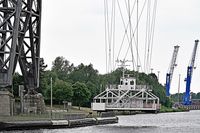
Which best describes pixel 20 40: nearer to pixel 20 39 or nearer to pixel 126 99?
pixel 20 39

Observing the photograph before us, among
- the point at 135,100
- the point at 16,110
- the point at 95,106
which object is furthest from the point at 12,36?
the point at 135,100

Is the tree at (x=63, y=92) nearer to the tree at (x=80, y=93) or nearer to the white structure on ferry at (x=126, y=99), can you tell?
the tree at (x=80, y=93)

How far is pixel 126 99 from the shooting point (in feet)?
456

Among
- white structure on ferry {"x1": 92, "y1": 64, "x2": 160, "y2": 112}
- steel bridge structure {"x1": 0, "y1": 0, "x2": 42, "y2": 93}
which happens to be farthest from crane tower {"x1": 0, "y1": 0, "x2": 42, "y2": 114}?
white structure on ferry {"x1": 92, "y1": 64, "x2": 160, "y2": 112}

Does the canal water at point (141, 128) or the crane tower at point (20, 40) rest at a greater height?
the crane tower at point (20, 40)

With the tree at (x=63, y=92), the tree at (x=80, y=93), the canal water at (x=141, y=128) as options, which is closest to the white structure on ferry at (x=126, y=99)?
the tree at (x=80, y=93)

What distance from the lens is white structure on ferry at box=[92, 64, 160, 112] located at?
136000 millimetres

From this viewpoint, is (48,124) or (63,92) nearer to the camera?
(48,124)

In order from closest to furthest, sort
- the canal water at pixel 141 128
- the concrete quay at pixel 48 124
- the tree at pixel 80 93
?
the concrete quay at pixel 48 124 < the canal water at pixel 141 128 < the tree at pixel 80 93

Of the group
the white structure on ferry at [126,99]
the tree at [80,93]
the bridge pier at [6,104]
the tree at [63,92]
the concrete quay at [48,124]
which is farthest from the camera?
the tree at [80,93]

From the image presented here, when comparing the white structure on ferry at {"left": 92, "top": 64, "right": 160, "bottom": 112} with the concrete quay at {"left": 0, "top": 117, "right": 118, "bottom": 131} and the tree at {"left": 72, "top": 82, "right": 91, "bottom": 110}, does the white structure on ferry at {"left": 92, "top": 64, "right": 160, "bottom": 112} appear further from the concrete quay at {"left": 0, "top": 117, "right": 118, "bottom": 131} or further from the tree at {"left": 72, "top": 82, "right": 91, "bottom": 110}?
the concrete quay at {"left": 0, "top": 117, "right": 118, "bottom": 131}

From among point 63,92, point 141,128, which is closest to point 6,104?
point 141,128

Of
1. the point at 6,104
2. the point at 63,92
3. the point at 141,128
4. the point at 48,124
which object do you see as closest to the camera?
the point at 48,124

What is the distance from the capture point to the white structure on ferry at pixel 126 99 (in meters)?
136
